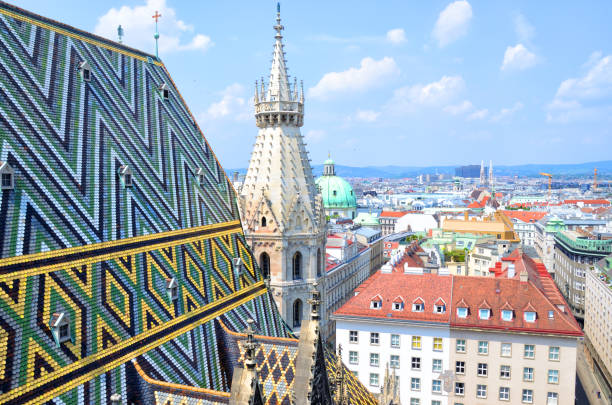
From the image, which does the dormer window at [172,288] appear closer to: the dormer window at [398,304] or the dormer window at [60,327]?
the dormer window at [60,327]

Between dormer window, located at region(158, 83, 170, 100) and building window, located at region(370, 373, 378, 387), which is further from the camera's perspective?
building window, located at region(370, 373, 378, 387)

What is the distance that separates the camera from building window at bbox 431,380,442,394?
38281 mm

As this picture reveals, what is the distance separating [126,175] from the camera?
59.8 ft

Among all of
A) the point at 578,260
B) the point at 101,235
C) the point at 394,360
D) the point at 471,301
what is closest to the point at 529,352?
the point at 471,301

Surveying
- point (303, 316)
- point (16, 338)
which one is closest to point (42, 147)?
point (16, 338)

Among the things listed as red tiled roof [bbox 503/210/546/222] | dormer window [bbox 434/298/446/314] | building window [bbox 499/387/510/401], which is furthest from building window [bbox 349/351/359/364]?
red tiled roof [bbox 503/210/546/222]

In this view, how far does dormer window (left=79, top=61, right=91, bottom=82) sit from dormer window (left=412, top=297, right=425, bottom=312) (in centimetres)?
2874

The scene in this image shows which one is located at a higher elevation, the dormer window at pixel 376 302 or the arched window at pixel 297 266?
the arched window at pixel 297 266

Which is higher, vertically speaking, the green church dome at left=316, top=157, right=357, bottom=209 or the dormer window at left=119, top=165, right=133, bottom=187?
the dormer window at left=119, top=165, right=133, bottom=187

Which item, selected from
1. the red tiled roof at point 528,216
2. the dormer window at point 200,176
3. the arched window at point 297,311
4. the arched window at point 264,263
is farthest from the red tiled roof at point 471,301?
the red tiled roof at point 528,216

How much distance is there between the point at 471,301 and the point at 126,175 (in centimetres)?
2932

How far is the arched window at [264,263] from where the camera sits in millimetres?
26312

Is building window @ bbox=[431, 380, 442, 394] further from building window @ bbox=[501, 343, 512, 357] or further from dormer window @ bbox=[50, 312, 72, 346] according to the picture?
dormer window @ bbox=[50, 312, 72, 346]

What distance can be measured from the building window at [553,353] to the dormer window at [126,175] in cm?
3171
